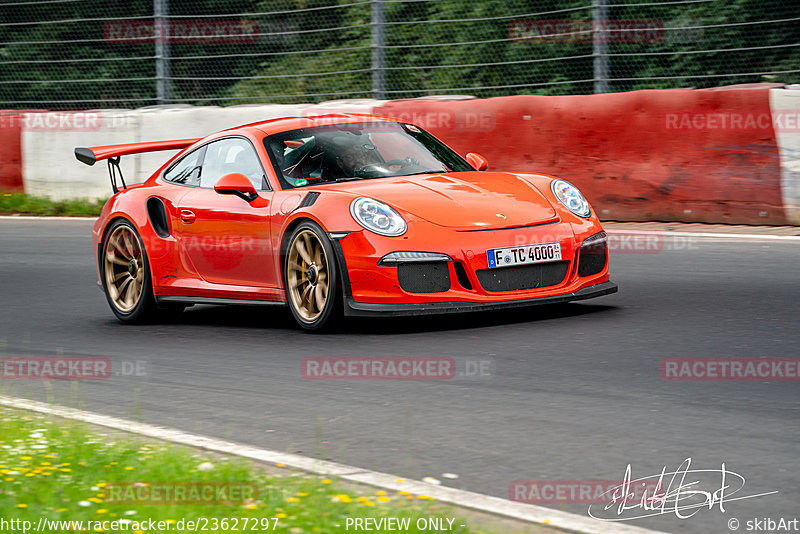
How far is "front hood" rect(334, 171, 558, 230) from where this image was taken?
24.5 ft

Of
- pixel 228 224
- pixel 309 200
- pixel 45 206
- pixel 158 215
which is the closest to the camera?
pixel 309 200

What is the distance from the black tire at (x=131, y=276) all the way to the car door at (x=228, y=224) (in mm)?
442

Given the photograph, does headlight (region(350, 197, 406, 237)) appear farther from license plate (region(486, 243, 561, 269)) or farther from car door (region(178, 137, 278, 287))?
car door (region(178, 137, 278, 287))

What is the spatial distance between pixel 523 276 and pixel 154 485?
3.52m

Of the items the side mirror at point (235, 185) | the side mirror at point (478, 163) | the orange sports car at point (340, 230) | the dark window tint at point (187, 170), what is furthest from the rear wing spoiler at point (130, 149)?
the side mirror at point (478, 163)

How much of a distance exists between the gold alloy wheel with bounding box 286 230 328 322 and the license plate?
3.07 feet

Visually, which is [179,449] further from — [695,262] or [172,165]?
[695,262]

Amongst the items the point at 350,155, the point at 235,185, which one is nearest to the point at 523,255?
the point at 350,155

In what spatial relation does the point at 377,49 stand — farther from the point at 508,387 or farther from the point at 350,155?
the point at 508,387

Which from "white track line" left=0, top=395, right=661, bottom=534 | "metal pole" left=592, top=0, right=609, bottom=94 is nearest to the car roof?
"white track line" left=0, top=395, right=661, bottom=534

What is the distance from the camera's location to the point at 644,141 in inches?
479

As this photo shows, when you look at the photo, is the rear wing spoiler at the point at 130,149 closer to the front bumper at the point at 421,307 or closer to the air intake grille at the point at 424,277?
the front bumper at the point at 421,307

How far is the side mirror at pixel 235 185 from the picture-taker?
7.93 metres

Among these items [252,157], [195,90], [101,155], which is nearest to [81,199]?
[195,90]
